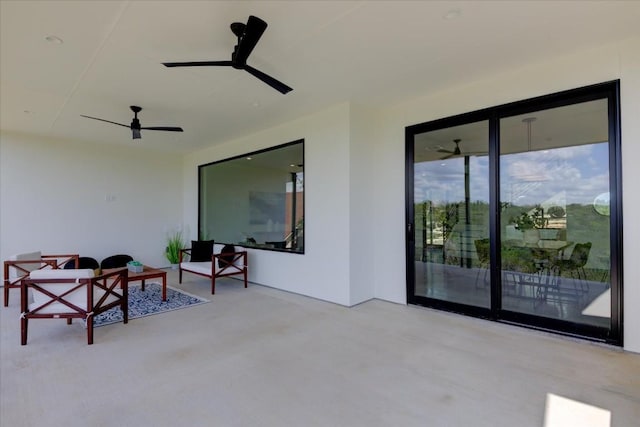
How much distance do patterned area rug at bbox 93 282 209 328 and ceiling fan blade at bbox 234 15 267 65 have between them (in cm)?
335

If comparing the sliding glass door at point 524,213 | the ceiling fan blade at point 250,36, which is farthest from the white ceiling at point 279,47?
the sliding glass door at point 524,213

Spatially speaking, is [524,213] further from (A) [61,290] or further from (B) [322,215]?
(A) [61,290]

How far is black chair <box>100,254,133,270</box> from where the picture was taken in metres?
6.78

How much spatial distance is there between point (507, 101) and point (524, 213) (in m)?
1.27

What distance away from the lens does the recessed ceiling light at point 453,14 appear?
2.56 m

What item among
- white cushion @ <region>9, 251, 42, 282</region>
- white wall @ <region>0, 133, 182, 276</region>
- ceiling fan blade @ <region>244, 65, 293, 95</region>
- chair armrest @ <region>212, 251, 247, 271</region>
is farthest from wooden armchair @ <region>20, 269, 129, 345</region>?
white wall @ <region>0, 133, 182, 276</region>

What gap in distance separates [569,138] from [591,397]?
243cm

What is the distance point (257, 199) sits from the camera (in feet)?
22.3

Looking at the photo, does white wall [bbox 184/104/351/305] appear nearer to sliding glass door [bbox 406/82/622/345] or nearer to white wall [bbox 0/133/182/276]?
sliding glass door [bbox 406/82/622/345]

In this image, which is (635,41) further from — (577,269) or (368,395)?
(368,395)

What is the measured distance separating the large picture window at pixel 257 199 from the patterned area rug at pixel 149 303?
1.61 meters

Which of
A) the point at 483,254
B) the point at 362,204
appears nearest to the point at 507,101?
the point at 483,254

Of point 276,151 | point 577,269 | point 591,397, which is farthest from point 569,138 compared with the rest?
point 276,151

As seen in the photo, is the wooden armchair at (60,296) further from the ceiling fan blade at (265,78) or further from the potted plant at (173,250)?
the potted plant at (173,250)
